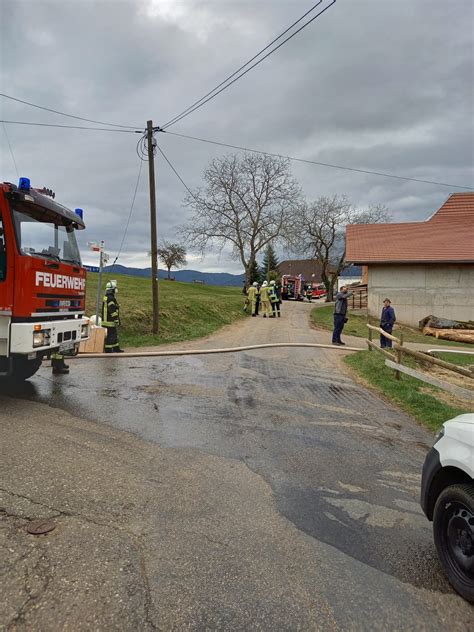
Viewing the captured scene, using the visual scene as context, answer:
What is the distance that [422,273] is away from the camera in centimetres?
2239

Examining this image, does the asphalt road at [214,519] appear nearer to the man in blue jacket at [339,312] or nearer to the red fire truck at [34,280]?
the red fire truck at [34,280]

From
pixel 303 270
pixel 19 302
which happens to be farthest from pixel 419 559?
pixel 303 270

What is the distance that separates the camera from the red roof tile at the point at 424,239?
22391 millimetres

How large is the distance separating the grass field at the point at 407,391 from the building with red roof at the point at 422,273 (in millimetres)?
12008

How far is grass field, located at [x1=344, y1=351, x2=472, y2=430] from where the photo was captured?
6.73 metres

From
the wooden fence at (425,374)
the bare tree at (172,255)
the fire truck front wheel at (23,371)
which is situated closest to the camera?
the wooden fence at (425,374)

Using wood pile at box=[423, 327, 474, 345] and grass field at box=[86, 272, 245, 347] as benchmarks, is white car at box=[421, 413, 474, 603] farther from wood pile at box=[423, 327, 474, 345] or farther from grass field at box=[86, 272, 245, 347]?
wood pile at box=[423, 327, 474, 345]

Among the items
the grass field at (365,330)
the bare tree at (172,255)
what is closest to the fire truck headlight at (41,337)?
the grass field at (365,330)

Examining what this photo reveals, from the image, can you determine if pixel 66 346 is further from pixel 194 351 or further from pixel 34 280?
pixel 194 351

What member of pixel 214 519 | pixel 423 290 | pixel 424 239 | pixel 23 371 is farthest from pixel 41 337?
pixel 424 239

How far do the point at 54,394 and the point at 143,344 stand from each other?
6611mm

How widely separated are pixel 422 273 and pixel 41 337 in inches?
823

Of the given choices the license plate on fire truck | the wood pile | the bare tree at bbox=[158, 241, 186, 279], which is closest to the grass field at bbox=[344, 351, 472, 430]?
the license plate on fire truck

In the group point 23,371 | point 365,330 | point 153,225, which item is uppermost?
point 153,225
